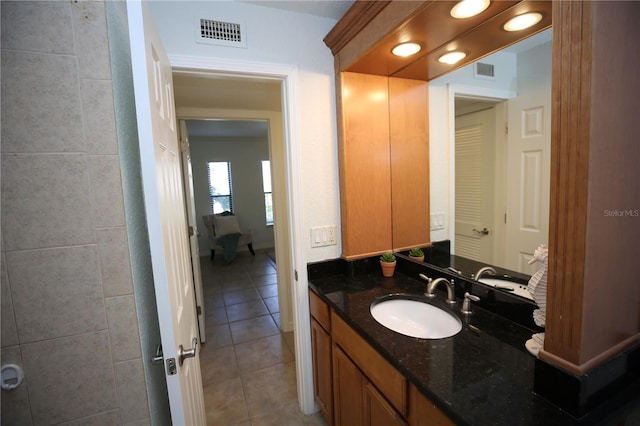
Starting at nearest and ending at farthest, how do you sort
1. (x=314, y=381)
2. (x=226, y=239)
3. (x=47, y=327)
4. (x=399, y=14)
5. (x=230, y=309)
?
1. (x=47, y=327)
2. (x=399, y=14)
3. (x=314, y=381)
4. (x=230, y=309)
5. (x=226, y=239)

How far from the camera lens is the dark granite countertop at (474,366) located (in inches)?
29.4

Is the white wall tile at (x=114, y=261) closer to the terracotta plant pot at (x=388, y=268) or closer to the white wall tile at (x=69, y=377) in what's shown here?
the white wall tile at (x=69, y=377)

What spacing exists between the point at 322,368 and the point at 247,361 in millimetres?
1066

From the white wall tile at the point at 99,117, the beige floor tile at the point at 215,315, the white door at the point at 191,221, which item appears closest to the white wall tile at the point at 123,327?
the white wall tile at the point at 99,117

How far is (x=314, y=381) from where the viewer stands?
1883mm

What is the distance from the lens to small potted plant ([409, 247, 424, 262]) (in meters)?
1.75

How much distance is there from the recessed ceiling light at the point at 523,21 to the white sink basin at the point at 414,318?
1.23 m

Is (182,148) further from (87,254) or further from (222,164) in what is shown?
(222,164)

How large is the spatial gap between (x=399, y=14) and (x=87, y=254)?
1500 millimetres

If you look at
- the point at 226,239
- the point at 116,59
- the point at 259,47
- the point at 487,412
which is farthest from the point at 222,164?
the point at 487,412

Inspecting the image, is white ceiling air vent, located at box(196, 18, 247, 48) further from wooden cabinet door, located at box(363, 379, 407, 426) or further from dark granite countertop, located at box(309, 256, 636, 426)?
wooden cabinet door, located at box(363, 379, 407, 426)

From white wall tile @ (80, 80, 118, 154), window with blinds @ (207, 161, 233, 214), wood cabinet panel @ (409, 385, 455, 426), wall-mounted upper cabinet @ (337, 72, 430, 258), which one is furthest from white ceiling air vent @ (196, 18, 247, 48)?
window with blinds @ (207, 161, 233, 214)

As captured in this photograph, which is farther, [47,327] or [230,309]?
[230,309]

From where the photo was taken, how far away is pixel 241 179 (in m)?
6.47
